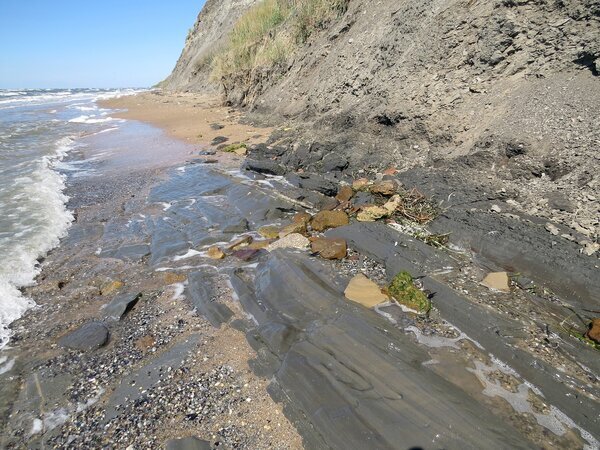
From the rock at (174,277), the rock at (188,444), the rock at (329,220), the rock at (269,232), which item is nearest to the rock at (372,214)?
the rock at (329,220)

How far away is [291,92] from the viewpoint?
50.4 ft

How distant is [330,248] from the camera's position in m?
5.40

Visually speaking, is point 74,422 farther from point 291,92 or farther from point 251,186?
point 291,92

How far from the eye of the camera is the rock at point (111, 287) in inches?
206

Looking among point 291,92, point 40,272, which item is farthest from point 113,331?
Result: point 291,92

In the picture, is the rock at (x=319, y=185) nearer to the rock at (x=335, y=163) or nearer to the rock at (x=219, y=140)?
the rock at (x=335, y=163)

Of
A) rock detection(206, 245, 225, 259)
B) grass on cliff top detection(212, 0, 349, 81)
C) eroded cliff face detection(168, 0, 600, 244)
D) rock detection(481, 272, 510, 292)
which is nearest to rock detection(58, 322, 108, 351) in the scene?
rock detection(206, 245, 225, 259)

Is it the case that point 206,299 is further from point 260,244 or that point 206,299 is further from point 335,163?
point 335,163

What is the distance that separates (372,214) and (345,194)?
1.23 metres

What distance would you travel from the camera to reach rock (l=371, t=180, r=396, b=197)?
702 centimetres

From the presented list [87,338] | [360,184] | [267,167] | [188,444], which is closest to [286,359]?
[188,444]

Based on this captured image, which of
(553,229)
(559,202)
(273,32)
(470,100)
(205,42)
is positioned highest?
(205,42)

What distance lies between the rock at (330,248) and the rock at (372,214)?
39.8 inches

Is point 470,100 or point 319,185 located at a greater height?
point 470,100
